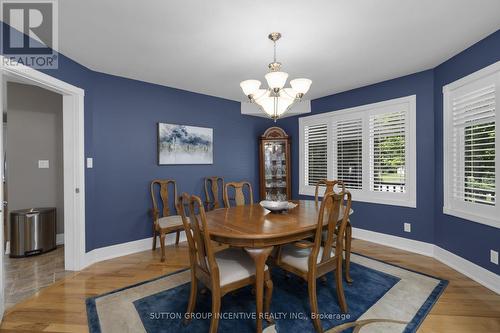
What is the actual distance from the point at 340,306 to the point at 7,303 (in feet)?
9.58

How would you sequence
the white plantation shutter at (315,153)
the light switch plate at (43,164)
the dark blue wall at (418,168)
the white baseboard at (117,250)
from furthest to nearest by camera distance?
1. the white plantation shutter at (315,153)
2. the light switch plate at (43,164)
3. the dark blue wall at (418,168)
4. the white baseboard at (117,250)

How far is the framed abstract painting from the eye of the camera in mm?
3734

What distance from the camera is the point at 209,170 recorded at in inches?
169

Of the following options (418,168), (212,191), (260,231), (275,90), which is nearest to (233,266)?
(260,231)

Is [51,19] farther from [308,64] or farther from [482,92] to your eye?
[482,92]

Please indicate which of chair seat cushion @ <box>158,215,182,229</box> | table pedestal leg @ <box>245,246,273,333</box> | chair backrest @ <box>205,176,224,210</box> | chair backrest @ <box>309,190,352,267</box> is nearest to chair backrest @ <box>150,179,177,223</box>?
chair seat cushion @ <box>158,215,182,229</box>

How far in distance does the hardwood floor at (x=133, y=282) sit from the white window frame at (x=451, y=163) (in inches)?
26.3

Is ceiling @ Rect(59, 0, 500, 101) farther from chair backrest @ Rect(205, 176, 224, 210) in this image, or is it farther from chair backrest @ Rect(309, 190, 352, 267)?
chair backrest @ Rect(205, 176, 224, 210)

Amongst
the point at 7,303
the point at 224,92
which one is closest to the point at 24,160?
the point at 7,303

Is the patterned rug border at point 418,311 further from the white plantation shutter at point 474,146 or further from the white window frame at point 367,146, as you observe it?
the white window frame at point 367,146

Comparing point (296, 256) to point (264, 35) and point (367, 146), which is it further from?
point (367, 146)

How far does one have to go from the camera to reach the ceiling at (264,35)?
191cm

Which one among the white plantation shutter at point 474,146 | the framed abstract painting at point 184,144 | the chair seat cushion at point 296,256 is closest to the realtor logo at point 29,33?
the framed abstract painting at point 184,144

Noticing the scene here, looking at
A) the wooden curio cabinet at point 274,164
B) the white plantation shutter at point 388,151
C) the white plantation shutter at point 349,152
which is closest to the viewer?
the white plantation shutter at point 388,151
